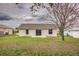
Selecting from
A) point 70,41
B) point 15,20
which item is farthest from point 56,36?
point 15,20

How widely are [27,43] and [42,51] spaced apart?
18 centimetres

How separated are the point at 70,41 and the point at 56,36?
0.16 meters

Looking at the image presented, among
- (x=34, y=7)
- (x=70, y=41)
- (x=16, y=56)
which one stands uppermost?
(x=34, y=7)

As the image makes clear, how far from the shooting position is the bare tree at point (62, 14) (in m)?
2.40

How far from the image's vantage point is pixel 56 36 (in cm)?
242

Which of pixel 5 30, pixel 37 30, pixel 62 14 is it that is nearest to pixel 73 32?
pixel 62 14

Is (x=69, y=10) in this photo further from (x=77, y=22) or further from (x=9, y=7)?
(x=9, y=7)

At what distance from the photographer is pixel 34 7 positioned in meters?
2.41

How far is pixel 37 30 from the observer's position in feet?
8.00

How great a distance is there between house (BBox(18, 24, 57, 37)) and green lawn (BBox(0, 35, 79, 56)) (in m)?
0.05

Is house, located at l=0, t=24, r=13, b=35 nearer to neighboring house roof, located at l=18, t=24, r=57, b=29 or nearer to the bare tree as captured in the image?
neighboring house roof, located at l=18, t=24, r=57, b=29

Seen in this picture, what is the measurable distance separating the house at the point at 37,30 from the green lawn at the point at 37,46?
0.05 metres

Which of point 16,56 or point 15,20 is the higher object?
point 15,20

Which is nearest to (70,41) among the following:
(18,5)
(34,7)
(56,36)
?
(56,36)
